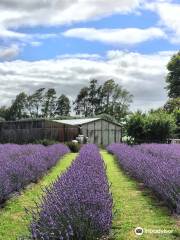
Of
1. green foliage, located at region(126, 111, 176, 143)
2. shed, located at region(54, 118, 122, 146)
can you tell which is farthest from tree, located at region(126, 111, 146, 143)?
shed, located at region(54, 118, 122, 146)

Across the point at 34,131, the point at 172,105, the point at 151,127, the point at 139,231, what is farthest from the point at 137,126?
the point at 139,231

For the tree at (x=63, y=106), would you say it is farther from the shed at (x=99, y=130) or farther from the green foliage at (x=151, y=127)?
the green foliage at (x=151, y=127)

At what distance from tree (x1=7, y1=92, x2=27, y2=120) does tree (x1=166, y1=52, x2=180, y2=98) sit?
38.8 m

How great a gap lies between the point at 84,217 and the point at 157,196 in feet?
16.7

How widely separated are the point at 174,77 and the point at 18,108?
40779 millimetres

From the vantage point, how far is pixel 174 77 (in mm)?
63062

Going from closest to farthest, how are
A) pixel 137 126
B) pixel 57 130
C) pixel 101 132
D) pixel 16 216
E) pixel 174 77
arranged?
pixel 16 216 < pixel 137 126 < pixel 57 130 < pixel 101 132 < pixel 174 77

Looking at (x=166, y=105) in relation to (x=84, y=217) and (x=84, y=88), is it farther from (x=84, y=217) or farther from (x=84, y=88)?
(x=84, y=217)

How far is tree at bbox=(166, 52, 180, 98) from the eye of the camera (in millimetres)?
62594

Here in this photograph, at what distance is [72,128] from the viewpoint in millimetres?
47406

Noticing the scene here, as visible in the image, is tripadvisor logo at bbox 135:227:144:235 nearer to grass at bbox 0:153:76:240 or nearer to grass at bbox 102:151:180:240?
grass at bbox 102:151:180:240

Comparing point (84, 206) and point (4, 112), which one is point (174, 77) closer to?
point (4, 112)

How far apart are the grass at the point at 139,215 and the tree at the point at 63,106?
284 ft

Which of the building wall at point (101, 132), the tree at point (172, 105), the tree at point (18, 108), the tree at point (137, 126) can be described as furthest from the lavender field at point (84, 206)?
the tree at point (18, 108)
